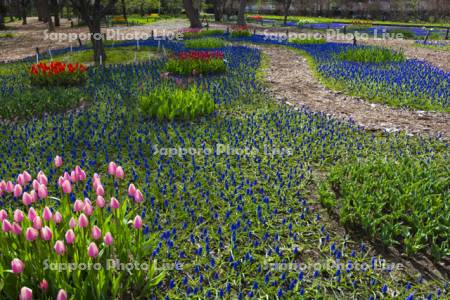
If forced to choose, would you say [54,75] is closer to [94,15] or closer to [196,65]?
[94,15]

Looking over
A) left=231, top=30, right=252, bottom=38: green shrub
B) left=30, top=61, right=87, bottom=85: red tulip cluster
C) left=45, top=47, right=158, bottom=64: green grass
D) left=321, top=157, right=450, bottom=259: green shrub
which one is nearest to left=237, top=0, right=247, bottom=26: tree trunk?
left=231, top=30, right=252, bottom=38: green shrub

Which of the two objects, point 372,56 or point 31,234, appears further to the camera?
point 372,56

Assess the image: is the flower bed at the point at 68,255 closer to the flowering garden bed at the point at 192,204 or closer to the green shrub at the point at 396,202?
the flowering garden bed at the point at 192,204

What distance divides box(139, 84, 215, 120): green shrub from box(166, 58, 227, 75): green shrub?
4.49 meters

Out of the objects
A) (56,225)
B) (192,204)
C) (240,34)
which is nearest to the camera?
(56,225)

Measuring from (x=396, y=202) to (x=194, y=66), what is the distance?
9813 millimetres

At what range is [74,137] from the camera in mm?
7332

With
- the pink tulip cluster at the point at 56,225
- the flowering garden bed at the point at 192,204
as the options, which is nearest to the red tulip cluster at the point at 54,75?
the flowering garden bed at the point at 192,204

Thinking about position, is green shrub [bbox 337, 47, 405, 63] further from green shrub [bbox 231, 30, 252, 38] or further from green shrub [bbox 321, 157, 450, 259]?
green shrub [bbox 321, 157, 450, 259]

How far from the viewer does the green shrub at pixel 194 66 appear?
42.9 ft

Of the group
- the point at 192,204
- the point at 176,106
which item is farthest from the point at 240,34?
the point at 192,204

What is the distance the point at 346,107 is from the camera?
10219mm

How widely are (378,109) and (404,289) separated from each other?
721 cm

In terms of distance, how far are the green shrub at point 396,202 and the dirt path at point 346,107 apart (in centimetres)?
305
